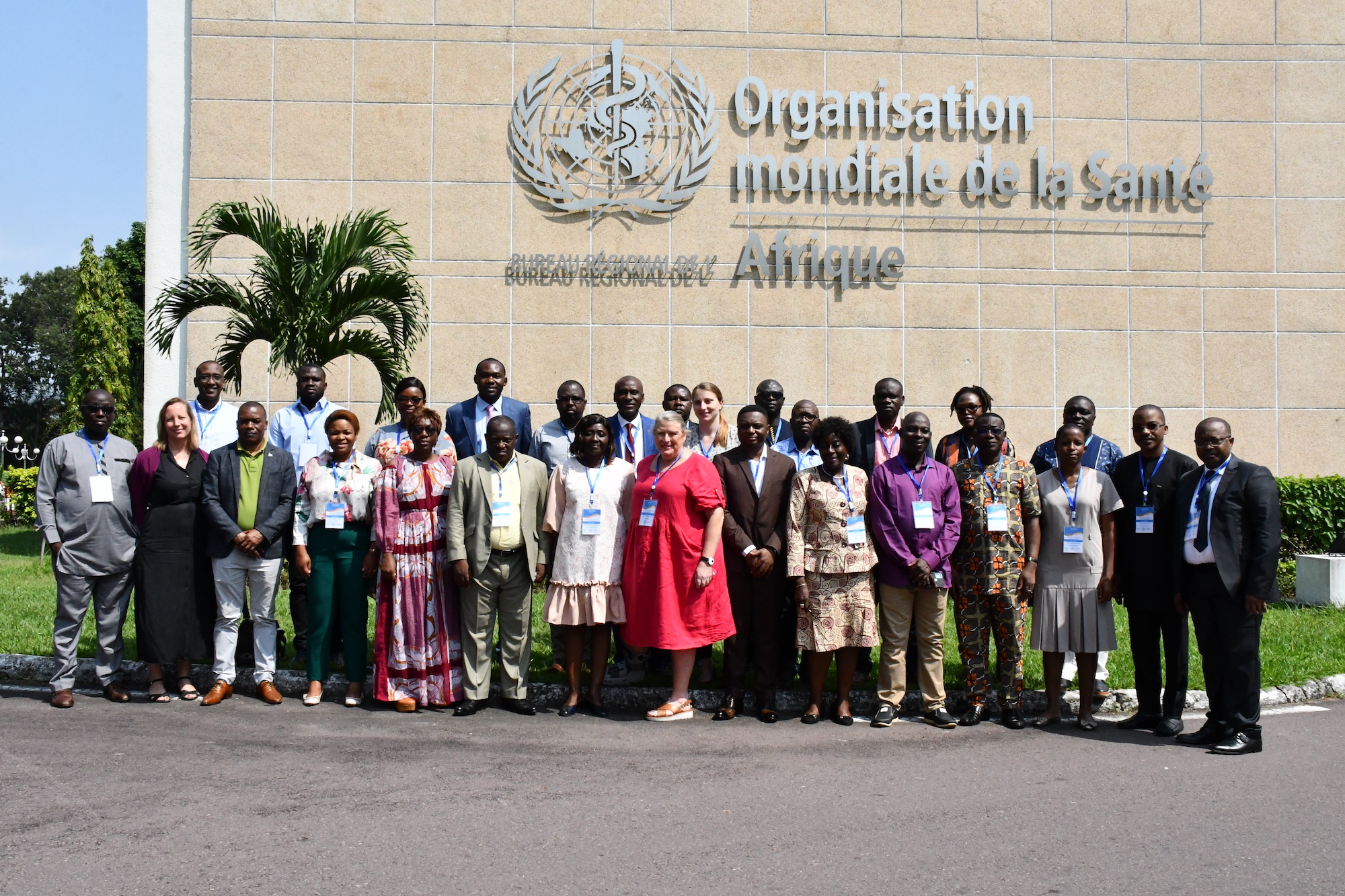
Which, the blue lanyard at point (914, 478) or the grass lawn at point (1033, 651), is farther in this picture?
the grass lawn at point (1033, 651)

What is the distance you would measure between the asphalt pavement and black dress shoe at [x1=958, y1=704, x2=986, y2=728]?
0.11 metres

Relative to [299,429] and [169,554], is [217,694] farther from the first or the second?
[299,429]

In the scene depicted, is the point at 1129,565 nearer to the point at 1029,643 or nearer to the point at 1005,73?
the point at 1029,643

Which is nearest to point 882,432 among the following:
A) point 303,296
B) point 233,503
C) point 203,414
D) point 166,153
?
point 233,503

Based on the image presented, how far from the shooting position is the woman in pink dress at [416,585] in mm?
7422

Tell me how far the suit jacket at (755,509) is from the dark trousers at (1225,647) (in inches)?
99.3

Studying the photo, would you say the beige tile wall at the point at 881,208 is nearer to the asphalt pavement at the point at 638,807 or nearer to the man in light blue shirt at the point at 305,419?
the man in light blue shirt at the point at 305,419

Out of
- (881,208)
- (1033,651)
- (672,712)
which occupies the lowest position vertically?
(672,712)

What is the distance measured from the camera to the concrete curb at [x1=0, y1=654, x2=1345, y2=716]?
7605mm

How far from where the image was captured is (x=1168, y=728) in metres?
6.88

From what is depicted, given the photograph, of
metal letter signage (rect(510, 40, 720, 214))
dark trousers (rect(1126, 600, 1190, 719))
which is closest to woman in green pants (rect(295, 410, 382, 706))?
dark trousers (rect(1126, 600, 1190, 719))

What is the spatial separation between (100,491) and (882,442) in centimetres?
552

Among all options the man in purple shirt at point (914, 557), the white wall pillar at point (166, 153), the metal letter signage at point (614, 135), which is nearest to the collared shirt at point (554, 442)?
the man in purple shirt at point (914, 557)

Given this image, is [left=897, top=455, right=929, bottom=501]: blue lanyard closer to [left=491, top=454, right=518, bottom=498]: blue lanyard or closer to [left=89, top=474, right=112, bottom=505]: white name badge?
[left=491, top=454, right=518, bottom=498]: blue lanyard
